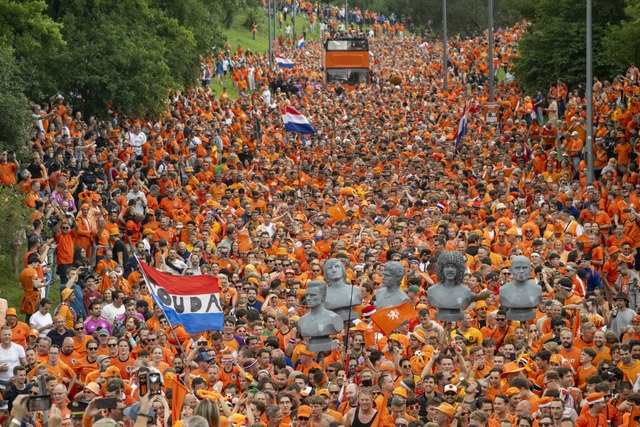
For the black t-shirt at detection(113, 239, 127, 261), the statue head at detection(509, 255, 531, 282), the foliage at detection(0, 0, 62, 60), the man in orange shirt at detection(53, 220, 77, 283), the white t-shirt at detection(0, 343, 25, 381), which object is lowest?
the black t-shirt at detection(113, 239, 127, 261)

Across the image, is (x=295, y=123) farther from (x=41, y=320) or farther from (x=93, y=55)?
(x=41, y=320)

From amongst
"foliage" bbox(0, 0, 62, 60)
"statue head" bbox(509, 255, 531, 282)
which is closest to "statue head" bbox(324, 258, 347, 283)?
"statue head" bbox(509, 255, 531, 282)

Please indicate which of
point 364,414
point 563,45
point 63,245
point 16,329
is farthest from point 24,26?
point 364,414

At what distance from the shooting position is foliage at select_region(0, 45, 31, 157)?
29.1m

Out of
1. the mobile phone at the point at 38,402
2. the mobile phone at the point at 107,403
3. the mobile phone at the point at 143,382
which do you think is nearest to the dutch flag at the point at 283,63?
the mobile phone at the point at 143,382

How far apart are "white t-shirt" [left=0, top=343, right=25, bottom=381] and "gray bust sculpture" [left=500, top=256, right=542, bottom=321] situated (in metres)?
5.93

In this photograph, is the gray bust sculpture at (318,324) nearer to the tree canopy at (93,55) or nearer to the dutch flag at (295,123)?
the tree canopy at (93,55)

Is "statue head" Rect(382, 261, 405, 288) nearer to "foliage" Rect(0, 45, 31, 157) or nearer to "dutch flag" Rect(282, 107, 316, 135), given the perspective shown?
"foliage" Rect(0, 45, 31, 157)

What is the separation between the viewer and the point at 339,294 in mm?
19422

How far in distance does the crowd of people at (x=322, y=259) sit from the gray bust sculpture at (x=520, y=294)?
20 cm

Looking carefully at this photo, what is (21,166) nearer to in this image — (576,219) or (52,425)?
(576,219)

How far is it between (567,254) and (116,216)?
7.93 m

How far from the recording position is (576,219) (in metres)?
27.8

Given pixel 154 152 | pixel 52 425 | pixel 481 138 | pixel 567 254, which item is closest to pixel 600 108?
pixel 481 138
